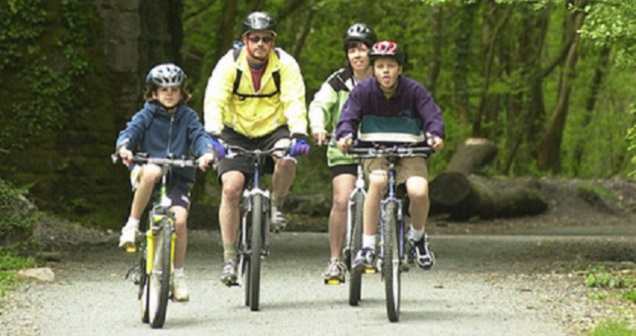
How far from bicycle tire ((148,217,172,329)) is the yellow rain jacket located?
4.50 ft

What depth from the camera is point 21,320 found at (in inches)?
362

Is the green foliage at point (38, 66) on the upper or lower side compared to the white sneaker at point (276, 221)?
upper

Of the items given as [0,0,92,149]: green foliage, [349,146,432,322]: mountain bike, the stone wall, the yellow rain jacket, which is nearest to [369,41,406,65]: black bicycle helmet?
[349,146,432,322]: mountain bike

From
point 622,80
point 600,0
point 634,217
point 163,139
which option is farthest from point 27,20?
point 622,80

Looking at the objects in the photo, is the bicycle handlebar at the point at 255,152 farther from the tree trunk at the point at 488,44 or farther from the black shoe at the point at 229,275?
the tree trunk at the point at 488,44

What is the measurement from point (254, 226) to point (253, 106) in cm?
94

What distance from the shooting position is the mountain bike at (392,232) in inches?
342

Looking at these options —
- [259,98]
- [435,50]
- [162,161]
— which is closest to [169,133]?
[162,161]

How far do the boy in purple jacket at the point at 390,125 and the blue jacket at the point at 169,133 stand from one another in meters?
0.95

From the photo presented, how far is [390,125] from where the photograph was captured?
30.1ft

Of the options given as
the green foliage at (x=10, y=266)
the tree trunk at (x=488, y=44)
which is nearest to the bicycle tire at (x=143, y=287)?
the green foliage at (x=10, y=266)

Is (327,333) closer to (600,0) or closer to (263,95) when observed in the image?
(263,95)

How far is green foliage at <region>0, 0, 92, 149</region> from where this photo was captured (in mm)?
18688

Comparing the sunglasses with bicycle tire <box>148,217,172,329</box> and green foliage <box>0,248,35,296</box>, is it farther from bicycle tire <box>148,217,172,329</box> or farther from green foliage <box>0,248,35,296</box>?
green foliage <box>0,248,35,296</box>
